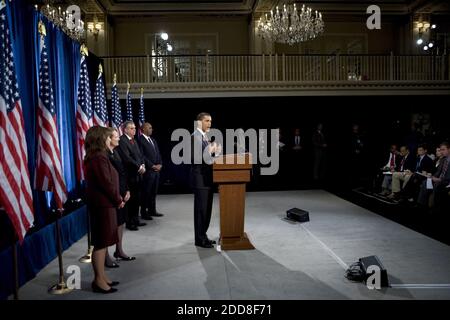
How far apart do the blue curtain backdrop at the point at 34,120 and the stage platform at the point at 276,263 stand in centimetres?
23

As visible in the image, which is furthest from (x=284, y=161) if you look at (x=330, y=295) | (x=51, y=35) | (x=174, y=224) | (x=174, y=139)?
(x=330, y=295)

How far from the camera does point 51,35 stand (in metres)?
5.68

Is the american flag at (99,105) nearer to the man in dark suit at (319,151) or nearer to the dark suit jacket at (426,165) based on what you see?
the dark suit jacket at (426,165)

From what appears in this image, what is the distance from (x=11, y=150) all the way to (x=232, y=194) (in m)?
2.52

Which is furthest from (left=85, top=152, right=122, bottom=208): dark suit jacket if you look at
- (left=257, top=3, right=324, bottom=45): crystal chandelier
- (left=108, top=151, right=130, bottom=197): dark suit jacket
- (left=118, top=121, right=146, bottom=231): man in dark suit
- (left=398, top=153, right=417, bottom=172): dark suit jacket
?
(left=257, top=3, right=324, bottom=45): crystal chandelier

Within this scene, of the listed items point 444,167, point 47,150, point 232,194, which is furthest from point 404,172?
point 47,150

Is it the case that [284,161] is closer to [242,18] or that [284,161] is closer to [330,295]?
[242,18]

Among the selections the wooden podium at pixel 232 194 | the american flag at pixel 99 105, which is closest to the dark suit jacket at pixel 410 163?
the wooden podium at pixel 232 194

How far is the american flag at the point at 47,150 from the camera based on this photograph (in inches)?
146

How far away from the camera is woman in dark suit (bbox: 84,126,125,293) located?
3.46 m

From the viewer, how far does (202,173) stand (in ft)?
16.4

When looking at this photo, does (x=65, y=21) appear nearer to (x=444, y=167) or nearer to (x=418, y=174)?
(x=418, y=174)

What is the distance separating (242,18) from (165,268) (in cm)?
1189

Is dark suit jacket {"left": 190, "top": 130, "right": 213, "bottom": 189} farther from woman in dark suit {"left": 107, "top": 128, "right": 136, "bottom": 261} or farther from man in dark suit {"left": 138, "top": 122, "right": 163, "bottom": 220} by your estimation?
man in dark suit {"left": 138, "top": 122, "right": 163, "bottom": 220}
